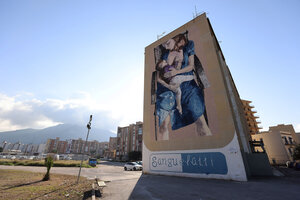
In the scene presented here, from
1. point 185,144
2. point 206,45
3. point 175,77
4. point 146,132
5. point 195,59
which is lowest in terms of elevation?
point 185,144

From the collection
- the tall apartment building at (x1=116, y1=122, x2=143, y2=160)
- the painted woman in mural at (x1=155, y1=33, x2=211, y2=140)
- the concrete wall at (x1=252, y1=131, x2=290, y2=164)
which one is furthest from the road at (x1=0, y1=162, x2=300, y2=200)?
the tall apartment building at (x1=116, y1=122, x2=143, y2=160)

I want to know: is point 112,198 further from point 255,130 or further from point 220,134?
point 255,130

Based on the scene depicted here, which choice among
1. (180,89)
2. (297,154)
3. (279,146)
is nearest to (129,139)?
(180,89)

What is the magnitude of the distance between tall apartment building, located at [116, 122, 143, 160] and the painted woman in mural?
41510 mm

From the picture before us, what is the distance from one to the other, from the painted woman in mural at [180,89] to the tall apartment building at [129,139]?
4151cm

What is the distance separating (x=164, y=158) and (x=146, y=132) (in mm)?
5395

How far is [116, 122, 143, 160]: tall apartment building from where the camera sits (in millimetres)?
61094

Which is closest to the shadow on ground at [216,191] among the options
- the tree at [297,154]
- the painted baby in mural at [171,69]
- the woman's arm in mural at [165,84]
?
the painted baby in mural at [171,69]

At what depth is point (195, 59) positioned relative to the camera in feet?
67.1

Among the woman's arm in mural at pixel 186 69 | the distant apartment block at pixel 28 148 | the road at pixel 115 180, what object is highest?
the woman's arm in mural at pixel 186 69

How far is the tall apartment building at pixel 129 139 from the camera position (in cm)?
6109

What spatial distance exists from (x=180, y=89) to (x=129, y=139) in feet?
165

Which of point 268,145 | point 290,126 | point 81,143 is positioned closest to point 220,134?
point 268,145

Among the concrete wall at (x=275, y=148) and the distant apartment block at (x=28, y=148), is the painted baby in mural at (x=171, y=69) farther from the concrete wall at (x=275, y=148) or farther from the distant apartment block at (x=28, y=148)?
the distant apartment block at (x=28, y=148)
